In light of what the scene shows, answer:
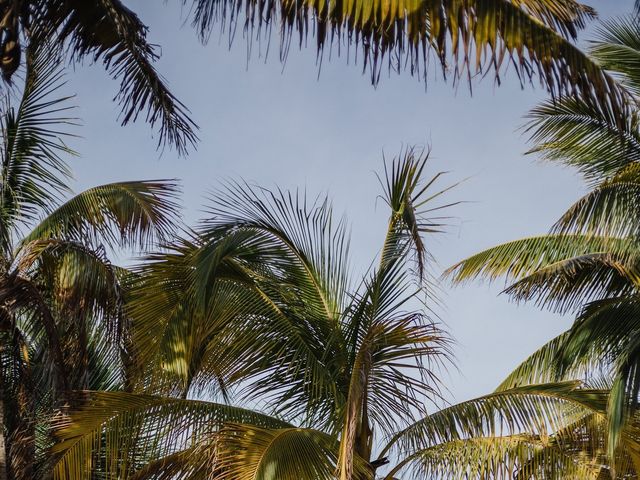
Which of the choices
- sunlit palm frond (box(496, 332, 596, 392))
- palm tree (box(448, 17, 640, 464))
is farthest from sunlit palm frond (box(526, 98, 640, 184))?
sunlit palm frond (box(496, 332, 596, 392))

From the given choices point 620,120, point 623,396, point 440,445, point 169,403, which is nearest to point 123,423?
point 169,403

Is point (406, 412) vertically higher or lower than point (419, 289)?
lower

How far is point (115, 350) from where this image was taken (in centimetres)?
899

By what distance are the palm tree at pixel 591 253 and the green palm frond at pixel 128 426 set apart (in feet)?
11.6

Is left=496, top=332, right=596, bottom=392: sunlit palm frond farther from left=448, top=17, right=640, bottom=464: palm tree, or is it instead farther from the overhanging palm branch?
the overhanging palm branch

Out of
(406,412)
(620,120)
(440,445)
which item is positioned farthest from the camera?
(406,412)

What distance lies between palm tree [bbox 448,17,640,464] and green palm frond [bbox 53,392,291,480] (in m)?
3.54

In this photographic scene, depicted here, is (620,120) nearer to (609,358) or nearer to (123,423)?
(123,423)

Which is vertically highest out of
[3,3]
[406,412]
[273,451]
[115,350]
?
[3,3]

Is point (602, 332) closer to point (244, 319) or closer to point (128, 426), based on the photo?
point (244, 319)

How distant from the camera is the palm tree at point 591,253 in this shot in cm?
919

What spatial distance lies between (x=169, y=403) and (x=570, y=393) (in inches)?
137

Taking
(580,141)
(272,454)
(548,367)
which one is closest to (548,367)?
(548,367)

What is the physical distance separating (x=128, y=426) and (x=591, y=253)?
22.7ft
